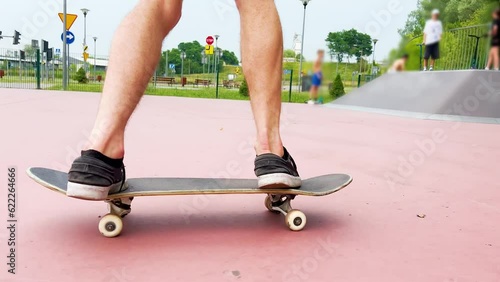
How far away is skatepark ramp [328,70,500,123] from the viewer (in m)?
6.27

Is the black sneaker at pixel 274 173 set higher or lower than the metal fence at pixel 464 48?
lower

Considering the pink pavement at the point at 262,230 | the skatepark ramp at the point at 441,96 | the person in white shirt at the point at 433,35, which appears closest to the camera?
the pink pavement at the point at 262,230

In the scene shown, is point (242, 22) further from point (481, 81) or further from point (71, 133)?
point (481, 81)

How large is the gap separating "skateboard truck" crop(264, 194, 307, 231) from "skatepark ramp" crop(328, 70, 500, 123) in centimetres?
551

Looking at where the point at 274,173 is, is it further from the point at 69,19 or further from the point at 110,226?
the point at 69,19

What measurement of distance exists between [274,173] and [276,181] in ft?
0.07

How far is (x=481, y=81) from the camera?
6629 mm

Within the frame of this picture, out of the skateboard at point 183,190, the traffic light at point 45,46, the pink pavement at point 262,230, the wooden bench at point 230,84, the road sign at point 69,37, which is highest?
the road sign at point 69,37

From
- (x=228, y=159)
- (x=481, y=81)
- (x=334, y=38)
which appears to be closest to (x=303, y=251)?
(x=228, y=159)

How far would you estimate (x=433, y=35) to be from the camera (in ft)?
23.4

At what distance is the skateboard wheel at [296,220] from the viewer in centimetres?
116

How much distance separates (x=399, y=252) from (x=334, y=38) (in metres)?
2.56

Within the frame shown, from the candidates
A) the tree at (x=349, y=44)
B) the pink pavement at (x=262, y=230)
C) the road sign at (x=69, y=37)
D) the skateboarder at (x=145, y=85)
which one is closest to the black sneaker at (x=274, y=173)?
the skateboarder at (x=145, y=85)

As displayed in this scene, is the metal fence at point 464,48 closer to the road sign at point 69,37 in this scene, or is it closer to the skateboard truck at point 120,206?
the skateboard truck at point 120,206
